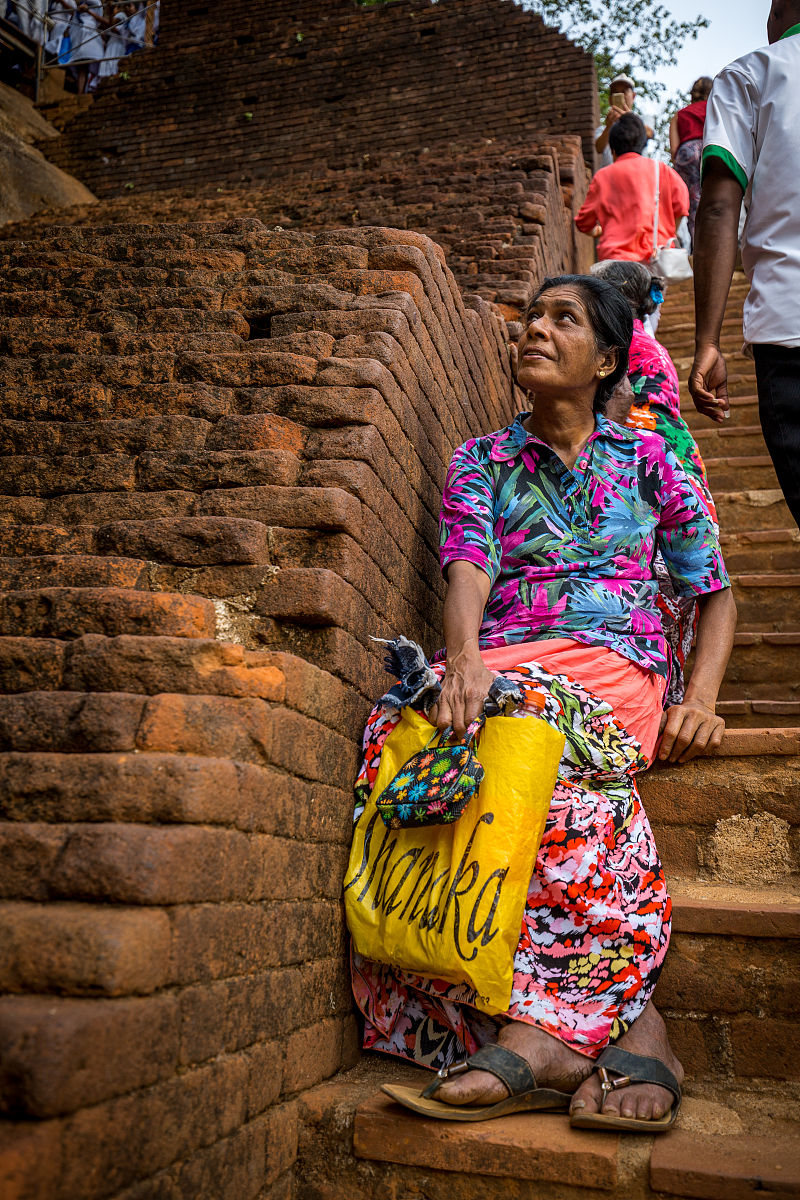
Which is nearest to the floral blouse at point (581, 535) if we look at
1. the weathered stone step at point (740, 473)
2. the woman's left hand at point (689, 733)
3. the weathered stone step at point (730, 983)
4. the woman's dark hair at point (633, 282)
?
the woman's left hand at point (689, 733)

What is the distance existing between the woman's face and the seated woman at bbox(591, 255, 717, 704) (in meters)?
0.27

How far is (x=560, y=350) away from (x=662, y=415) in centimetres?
88

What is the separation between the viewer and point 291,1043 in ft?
6.06

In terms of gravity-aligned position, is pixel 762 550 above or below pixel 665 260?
below

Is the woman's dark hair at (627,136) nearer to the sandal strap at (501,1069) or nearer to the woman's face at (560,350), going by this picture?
the woman's face at (560,350)

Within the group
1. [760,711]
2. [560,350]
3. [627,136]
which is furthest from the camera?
[627,136]

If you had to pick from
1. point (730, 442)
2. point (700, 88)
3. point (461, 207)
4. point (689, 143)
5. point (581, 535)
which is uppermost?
point (700, 88)

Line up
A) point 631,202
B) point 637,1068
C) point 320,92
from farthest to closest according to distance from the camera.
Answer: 1. point 320,92
2. point 631,202
3. point 637,1068

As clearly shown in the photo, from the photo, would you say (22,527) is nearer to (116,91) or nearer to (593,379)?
(593,379)

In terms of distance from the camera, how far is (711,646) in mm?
2564

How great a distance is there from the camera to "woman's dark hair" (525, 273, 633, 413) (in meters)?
2.75

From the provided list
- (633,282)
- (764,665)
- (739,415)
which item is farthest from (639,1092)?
(739,415)

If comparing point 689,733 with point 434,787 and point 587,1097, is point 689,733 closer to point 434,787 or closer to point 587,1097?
point 434,787

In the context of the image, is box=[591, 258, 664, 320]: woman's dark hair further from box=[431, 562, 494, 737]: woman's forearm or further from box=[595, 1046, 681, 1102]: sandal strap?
box=[595, 1046, 681, 1102]: sandal strap
